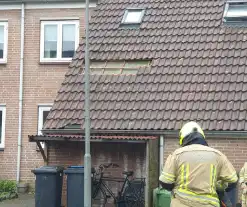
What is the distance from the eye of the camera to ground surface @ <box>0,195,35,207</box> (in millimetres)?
14366

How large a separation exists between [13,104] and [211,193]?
13498 mm

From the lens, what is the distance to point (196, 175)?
541 centimetres

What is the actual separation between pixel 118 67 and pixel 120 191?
3.59 meters

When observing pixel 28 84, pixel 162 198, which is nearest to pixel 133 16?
pixel 28 84

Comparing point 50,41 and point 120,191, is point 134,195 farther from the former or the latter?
point 50,41

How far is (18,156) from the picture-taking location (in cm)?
1773

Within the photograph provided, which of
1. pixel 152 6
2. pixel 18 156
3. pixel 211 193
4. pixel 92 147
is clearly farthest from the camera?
pixel 18 156

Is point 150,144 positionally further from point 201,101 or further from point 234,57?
point 234,57

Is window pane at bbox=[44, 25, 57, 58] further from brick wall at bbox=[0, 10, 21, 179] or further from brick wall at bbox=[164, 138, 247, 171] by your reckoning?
brick wall at bbox=[164, 138, 247, 171]

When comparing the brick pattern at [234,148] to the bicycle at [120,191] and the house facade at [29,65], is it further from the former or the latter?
the house facade at [29,65]

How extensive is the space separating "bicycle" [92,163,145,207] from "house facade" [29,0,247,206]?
31cm

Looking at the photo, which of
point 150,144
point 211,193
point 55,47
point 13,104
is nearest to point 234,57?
point 150,144

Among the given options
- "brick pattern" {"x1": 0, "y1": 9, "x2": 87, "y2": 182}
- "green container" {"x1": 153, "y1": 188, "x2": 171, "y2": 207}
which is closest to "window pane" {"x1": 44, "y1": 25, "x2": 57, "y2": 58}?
"brick pattern" {"x1": 0, "y1": 9, "x2": 87, "y2": 182}

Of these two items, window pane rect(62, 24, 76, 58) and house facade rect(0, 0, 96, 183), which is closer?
house facade rect(0, 0, 96, 183)
